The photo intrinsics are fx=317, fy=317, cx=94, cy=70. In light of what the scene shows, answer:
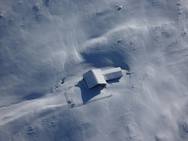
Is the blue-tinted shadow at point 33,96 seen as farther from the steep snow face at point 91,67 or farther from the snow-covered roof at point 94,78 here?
the snow-covered roof at point 94,78

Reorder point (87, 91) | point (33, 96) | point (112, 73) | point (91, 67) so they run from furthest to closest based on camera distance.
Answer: point (91, 67), point (112, 73), point (87, 91), point (33, 96)

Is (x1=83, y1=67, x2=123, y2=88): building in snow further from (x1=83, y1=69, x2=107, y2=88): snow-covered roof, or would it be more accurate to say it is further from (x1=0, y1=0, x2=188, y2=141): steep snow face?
(x1=0, y1=0, x2=188, y2=141): steep snow face

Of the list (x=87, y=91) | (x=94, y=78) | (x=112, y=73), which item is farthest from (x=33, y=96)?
(x=112, y=73)

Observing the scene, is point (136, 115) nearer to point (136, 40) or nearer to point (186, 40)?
point (136, 40)

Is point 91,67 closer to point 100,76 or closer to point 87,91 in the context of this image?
point 100,76

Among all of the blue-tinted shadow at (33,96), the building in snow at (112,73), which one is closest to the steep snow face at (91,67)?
Result: the blue-tinted shadow at (33,96)

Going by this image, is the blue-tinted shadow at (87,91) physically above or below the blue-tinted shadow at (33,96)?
below
